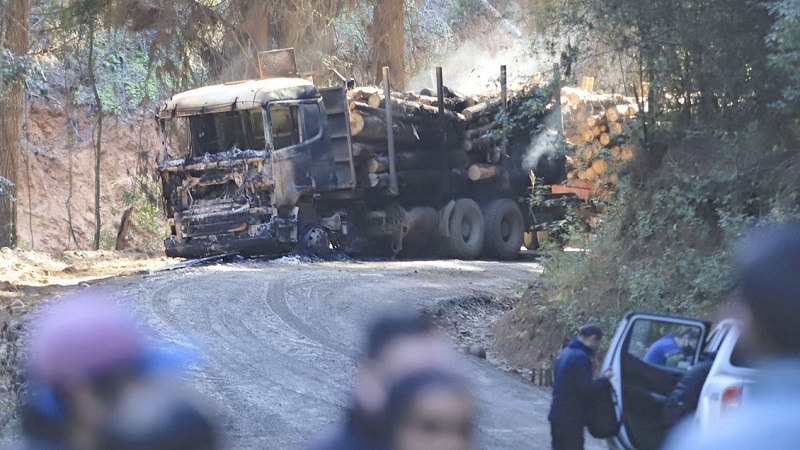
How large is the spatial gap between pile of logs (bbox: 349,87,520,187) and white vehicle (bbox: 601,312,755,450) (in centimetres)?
1327

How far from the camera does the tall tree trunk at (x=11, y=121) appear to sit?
2014 cm

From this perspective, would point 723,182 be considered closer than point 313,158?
Yes

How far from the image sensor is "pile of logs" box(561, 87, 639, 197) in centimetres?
1343

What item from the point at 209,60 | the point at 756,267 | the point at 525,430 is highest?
the point at 209,60

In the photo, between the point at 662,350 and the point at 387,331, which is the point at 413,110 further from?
the point at 387,331

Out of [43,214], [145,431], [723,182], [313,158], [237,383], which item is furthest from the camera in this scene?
[43,214]

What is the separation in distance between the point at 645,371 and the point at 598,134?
1118cm

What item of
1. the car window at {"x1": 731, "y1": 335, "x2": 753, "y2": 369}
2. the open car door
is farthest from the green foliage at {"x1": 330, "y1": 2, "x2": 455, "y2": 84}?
the car window at {"x1": 731, "y1": 335, "x2": 753, "y2": 369}

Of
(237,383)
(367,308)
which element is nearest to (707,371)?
(237,383)

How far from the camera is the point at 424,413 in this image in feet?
16.0

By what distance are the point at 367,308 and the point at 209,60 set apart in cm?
1272

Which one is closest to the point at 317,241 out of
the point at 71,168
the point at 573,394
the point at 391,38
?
the point at 391,38

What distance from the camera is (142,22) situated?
22.7 m

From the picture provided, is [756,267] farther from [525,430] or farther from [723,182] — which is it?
[723,182]
